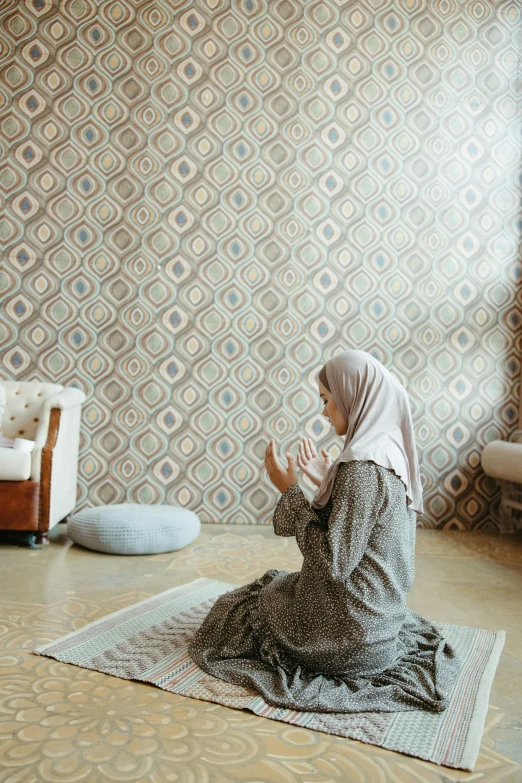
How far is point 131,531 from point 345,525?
1.96 meters

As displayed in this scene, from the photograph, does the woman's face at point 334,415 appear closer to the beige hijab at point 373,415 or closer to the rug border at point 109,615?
the beige hijab at point 373,415

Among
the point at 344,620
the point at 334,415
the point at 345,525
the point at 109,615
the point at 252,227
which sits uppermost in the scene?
the point at 252,227

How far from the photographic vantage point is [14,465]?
11.9 feet

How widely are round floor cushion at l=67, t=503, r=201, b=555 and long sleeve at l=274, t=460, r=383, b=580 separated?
5.84 ft

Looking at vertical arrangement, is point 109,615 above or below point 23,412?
below

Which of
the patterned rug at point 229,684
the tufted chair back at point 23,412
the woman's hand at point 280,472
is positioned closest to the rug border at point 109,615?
the patterned rug at point 229,684

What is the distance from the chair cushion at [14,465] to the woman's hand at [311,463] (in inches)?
74.7


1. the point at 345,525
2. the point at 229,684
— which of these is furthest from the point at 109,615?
the point at 345,525

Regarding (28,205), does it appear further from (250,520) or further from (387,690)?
(387,690)

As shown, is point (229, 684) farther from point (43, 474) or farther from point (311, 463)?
point (43, 474)

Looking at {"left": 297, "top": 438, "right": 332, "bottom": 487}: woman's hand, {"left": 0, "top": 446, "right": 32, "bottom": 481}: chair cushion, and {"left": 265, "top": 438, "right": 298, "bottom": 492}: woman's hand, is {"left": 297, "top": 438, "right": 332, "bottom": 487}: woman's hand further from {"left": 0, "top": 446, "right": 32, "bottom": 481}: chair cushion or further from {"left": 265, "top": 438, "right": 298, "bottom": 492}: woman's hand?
{"left": 0, "top": 446, "right": 32, "bottom": 481}: chair cushion

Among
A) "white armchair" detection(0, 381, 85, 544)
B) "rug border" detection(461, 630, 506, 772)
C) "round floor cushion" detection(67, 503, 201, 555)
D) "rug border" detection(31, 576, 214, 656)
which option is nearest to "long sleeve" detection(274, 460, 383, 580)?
"rug border" detection(461, 630, 506, 772)

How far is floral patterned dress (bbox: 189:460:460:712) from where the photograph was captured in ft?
6.42

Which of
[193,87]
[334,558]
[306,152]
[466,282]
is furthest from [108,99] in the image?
[334,558]
